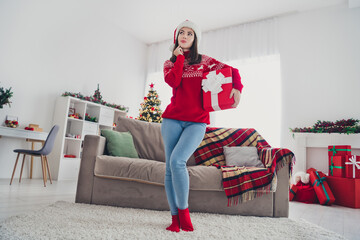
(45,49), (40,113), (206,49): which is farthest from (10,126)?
(206,49)

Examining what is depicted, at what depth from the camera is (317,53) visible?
15.5 feet

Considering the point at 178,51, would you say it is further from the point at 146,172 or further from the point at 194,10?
the point at 194,10

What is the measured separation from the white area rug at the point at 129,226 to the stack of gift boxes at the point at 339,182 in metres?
1.58

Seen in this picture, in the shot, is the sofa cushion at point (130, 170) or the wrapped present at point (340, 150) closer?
the sofa cushion at point (130, 170)

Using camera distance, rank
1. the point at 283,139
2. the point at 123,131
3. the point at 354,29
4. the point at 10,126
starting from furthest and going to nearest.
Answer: the point at 283,139 → the point at 354,29 → the point at 10,126 → the point at 123,131

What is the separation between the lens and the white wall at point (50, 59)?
4055 mm

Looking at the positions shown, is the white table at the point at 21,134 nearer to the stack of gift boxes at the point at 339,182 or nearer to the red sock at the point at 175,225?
the red sock at the point at 175,225

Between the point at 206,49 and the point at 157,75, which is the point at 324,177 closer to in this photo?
the point at 206,49

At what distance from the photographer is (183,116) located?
149cm

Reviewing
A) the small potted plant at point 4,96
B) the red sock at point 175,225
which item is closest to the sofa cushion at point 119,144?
the red sock at point 175,225

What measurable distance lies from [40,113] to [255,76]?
4.22 metres

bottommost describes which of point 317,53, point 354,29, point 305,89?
point 305,89

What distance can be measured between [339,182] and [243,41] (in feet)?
11.4

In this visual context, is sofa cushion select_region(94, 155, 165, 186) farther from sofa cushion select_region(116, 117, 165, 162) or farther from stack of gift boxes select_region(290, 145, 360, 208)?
stack of gift boxes select_region(290, 145, 360, 208)
